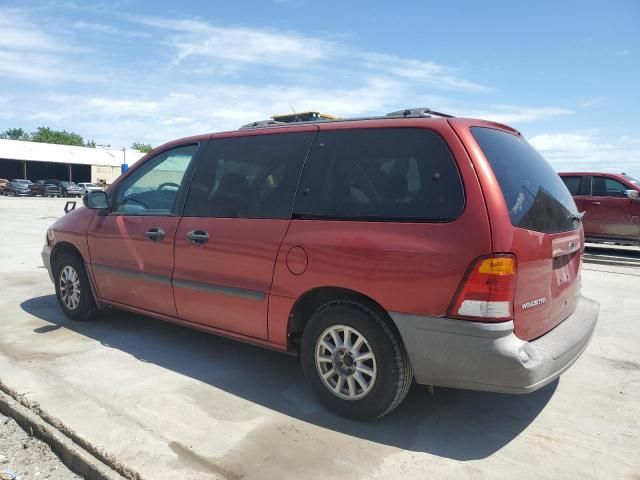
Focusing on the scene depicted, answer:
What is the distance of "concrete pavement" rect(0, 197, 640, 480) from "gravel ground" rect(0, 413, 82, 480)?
0.16 m

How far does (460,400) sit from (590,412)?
0.84m

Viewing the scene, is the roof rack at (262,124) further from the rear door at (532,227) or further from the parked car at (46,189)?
the parked car at (46,189)

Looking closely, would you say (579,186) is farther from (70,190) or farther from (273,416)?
(70,190)

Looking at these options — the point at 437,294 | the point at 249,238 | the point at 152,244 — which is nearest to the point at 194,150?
the point at 152,244

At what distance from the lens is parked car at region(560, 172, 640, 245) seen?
1155cm

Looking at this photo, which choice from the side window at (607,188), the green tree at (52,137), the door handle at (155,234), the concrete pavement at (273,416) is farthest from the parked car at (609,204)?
the green tree at (52,137)

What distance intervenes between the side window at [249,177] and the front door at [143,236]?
25 cm

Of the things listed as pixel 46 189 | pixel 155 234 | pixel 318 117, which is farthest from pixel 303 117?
pixel 46 189

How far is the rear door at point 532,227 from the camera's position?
113 inches

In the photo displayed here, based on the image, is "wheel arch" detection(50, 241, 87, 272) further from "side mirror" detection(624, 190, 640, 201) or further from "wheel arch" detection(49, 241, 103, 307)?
"side mirror" detection(624, 190, 640, 201)

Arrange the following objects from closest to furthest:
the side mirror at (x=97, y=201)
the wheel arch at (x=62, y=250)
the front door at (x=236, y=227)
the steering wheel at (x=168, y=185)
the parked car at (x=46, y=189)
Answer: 1. the front door at (x=236, y=227)
2. the steering wheel at (x=168, y=185)
3. the side mirror at (x=97, y=201)
4. the wheel arch at (x=62, y=250)
5. the parked car at (x=46, y=189)

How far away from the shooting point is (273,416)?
337 cm

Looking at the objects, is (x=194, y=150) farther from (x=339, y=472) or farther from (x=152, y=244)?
(x=339, y=472)

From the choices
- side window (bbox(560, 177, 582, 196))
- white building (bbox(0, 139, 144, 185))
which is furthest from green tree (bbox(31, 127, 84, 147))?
side window (bbox(560, 177, 582, 196))
